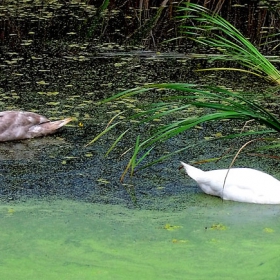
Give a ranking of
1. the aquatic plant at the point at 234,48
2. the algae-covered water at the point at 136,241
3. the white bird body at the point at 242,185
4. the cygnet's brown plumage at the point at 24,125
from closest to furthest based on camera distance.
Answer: the algae-covered water at the point at 136,241, the aquatic plant at the point at 234,48, the white bird body at the point at 242,185, the cygnet's brown plumage at the point at 24,125

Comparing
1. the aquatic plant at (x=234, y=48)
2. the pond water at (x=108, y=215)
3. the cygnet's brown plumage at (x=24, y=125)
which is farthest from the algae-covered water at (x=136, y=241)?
the cygnet's brown plumage at (x=24, y=125)

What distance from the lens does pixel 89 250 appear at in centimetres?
350

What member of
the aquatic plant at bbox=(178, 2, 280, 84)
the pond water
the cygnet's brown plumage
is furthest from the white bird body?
the cygnet's brown plumage

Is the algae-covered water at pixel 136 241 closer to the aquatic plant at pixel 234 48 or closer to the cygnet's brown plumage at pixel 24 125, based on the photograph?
the aquatic plant at pixel 234 48

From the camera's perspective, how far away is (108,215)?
3.96 metres

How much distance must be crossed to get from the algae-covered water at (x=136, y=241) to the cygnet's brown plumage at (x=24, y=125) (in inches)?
51.3

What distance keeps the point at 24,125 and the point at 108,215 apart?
5.51ft

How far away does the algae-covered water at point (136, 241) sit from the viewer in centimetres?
329

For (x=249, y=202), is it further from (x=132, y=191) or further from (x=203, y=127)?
(x=203, y=127)

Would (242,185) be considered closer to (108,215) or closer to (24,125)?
(108,215)

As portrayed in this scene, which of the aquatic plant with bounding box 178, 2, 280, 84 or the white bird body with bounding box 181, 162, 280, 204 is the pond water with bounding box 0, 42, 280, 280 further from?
the aquatic plant with bounding box 178, 2, 280, 84

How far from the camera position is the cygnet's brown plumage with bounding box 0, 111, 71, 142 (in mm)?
5434

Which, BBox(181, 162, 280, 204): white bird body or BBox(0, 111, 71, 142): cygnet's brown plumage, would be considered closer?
BBox(181, 162, 280, 204): white bird body

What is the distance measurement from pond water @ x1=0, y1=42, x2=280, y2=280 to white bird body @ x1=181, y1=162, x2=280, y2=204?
47mm
